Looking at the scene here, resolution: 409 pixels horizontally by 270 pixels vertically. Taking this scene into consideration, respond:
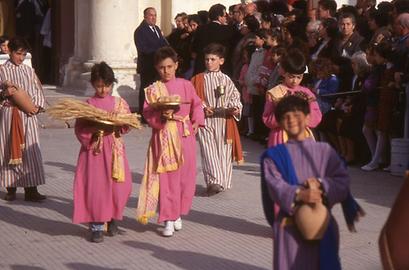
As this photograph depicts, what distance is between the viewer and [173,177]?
10359 mm

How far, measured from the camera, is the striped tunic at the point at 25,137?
11836 millimetres

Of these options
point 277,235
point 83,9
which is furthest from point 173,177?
point 83,9

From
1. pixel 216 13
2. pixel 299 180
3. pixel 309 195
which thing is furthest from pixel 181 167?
pixel 216 13

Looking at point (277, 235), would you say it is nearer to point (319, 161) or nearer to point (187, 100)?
point (319, 161)

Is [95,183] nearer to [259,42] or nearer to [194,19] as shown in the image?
[259,42]

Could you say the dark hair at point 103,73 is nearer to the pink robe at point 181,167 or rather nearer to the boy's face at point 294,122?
the pink robe at point 181,167

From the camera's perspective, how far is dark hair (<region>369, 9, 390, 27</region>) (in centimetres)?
1475

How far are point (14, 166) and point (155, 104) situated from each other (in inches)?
91.1

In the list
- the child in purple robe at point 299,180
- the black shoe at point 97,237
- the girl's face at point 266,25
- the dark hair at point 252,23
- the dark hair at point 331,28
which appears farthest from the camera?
Result: the dark hair at point 252,23

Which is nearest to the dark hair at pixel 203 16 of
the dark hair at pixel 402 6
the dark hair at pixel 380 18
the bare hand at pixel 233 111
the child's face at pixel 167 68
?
the dark hair at pixel 380 18

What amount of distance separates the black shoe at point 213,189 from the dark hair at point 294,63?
108 inches

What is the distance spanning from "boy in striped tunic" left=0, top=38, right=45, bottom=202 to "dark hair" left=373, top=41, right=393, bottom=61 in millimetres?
3939

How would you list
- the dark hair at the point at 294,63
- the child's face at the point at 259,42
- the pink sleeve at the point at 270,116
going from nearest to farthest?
1. the dark hair at the point at 294,63
2. the pink sleeve at the point at 270,116
3. the child's face at the point at 259,42

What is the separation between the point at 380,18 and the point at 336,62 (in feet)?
2.85
